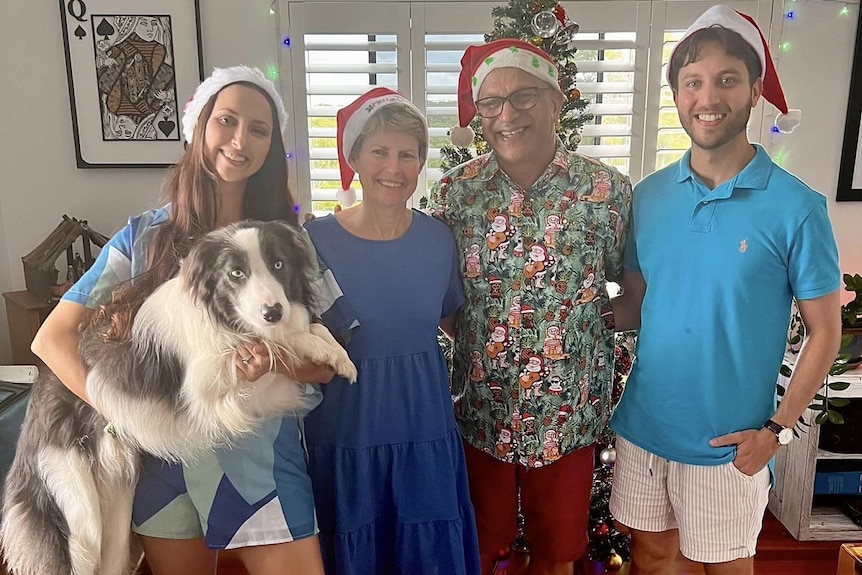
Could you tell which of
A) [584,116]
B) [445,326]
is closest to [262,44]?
[584,116]

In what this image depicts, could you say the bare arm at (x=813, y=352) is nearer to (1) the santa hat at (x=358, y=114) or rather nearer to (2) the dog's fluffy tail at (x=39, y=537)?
(1) the santa hat at (x=358, y=114)

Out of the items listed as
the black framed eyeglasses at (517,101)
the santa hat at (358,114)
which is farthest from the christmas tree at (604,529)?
the santa hat at (358,114)

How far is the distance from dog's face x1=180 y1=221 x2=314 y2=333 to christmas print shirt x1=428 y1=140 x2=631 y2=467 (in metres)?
0.58

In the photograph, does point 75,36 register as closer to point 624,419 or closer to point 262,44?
point 262,44

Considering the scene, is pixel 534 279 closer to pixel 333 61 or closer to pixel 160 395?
pixel 160 395

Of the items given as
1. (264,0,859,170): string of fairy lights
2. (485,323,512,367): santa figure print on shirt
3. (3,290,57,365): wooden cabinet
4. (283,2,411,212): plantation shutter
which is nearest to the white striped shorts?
(485,323,512,367): santa figure print on shirt

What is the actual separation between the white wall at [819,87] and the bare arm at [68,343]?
291 centimetres

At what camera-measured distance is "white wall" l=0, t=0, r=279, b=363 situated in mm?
2748

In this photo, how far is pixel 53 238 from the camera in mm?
2592

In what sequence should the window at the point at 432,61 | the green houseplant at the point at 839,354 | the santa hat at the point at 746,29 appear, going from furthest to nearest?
the window at the point at 432,61 → the green houseplant at the point at 839,354 → the santa hat at the point at 746,29

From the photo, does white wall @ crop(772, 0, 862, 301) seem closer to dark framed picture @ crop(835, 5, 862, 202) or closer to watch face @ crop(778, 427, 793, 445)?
dark framed picture @ crop(835, 5, 862, 202)

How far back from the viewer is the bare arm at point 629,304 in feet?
5.32

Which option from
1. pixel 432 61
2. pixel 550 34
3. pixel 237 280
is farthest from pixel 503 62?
pixel 432 61

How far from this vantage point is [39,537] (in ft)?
3.84
